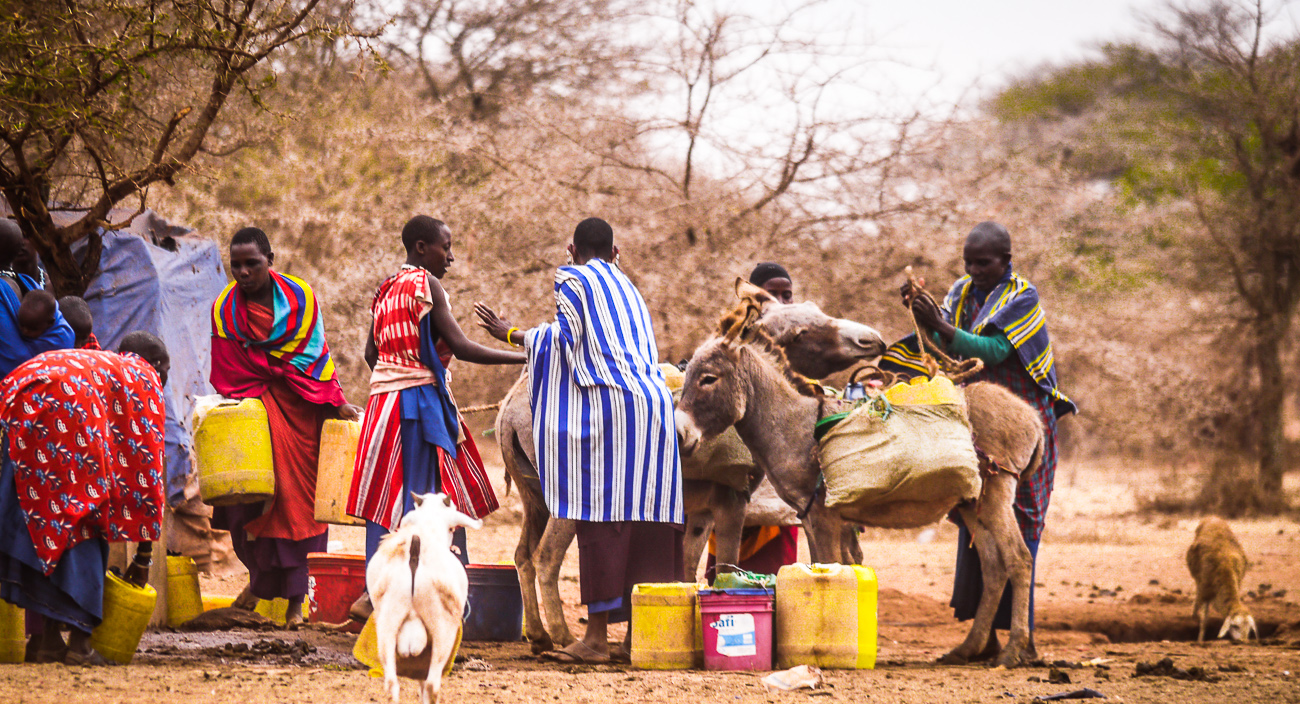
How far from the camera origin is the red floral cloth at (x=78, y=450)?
196 inches

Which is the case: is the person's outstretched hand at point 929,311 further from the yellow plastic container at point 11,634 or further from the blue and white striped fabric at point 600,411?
the yellow plastic container at point 11,634

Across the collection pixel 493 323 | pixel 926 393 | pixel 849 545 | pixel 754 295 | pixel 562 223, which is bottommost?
pixel 849 545

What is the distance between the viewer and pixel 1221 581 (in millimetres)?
8367

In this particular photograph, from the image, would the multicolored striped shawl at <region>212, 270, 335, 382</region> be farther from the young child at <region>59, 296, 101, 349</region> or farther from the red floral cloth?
the red floral cloth

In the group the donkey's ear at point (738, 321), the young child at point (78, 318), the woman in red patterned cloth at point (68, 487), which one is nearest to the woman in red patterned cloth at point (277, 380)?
the young child at point (78, 318)

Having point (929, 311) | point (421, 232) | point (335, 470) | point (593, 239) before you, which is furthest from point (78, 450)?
point (929, 311)

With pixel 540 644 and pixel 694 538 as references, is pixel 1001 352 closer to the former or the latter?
pixel 694 538

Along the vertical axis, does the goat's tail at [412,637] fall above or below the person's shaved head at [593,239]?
below

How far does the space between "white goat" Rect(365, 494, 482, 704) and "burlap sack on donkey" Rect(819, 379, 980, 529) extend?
2.31 metres

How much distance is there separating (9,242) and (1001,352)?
16.2 ft

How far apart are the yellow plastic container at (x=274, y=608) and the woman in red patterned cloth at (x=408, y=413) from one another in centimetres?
172

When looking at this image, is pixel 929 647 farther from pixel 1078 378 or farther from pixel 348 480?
pixel 1078 378

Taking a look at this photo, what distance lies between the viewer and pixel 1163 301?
70.0 feet

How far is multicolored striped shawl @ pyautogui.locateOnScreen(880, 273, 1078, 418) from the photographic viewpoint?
618 centimetres
